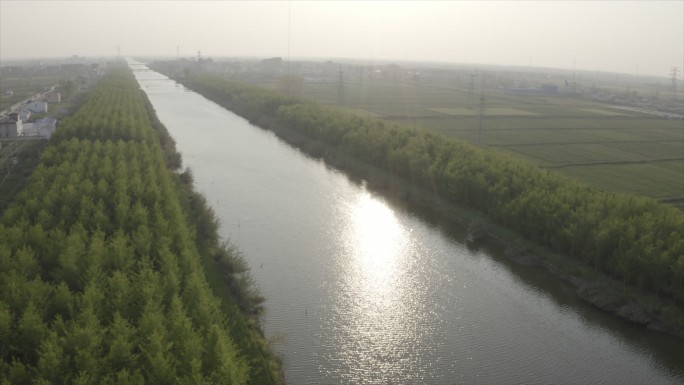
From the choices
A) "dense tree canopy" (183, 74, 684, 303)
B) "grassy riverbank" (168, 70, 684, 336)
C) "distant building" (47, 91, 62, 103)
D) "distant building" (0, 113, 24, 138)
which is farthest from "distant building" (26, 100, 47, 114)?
"grassy riverbank" (168, 70, 684, 336)

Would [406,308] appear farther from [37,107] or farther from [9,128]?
[37,107]

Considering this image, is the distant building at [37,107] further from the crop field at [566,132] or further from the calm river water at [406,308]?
the calm river water at [406,308]

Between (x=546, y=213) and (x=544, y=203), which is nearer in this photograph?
(x=546, y=213)

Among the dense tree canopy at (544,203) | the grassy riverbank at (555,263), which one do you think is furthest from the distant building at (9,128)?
the grassy riverbank at (555,263)

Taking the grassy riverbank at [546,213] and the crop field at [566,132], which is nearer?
the grassy riverbank at [546,213]

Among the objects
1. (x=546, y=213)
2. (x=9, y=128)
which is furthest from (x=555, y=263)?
(x=9, y=128)
